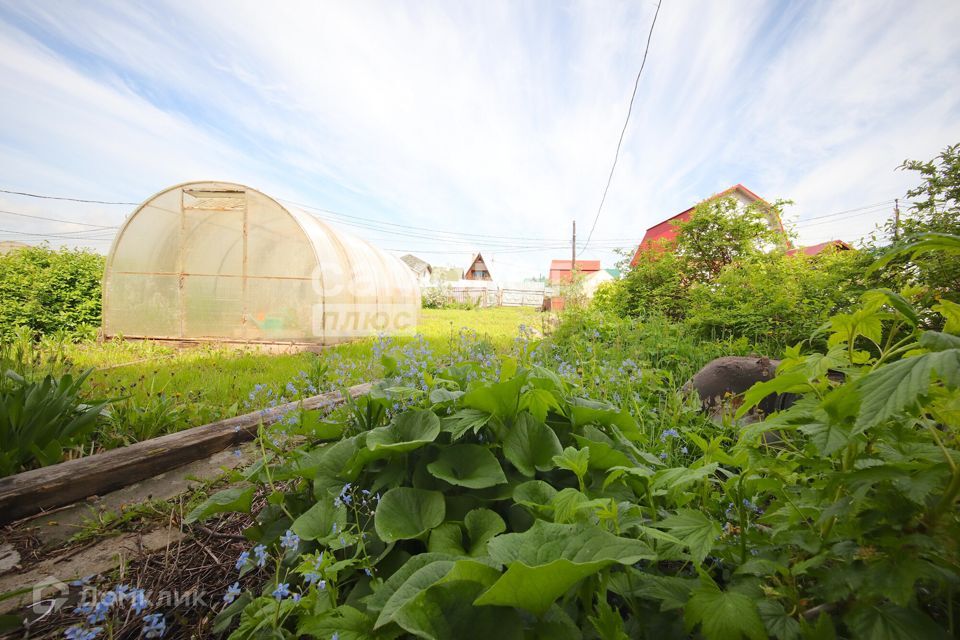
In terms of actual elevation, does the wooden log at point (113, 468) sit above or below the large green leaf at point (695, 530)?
below

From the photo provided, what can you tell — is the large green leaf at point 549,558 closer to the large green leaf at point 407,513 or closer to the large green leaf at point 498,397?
the large green leaf at point 407,513

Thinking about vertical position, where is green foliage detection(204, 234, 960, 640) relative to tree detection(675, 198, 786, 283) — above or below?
below

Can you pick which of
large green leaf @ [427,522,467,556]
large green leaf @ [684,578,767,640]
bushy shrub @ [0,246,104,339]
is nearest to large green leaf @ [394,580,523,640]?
large green leaf @ [427,522,467,556]

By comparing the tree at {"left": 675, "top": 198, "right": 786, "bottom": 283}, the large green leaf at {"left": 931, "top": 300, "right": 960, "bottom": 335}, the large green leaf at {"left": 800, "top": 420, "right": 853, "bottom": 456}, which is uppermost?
the tree at {"left": 675, "top": 198, "right": 786, "bottom": 283}

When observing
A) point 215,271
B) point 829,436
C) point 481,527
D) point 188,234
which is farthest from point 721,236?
point 188,234

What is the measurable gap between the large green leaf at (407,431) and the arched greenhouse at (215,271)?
6.67 meters

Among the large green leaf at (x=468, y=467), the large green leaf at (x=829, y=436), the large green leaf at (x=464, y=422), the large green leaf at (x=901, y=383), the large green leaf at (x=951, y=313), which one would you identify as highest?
the large green leaf at (x=951, y=313)

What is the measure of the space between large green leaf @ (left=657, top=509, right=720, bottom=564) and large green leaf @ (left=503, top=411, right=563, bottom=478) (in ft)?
1.33

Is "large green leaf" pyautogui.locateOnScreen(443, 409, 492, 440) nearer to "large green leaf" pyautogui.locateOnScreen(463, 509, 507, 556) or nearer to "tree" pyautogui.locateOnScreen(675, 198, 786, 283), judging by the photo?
"large green leaf" pyautogui.locateOnScreen(463, 509, 507, 556)

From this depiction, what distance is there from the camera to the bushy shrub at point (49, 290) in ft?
25.8

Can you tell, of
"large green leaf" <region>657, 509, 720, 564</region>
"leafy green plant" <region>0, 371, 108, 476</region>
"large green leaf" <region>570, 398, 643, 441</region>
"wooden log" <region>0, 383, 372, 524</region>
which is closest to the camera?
"large green leaf" <region>657, 509, 720, 564</region>

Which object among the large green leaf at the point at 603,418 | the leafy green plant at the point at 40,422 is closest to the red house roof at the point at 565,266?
the leafy green plant at the point at 40,422

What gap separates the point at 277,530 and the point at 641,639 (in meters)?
1.12

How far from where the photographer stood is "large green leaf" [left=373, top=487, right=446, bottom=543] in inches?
41.9
